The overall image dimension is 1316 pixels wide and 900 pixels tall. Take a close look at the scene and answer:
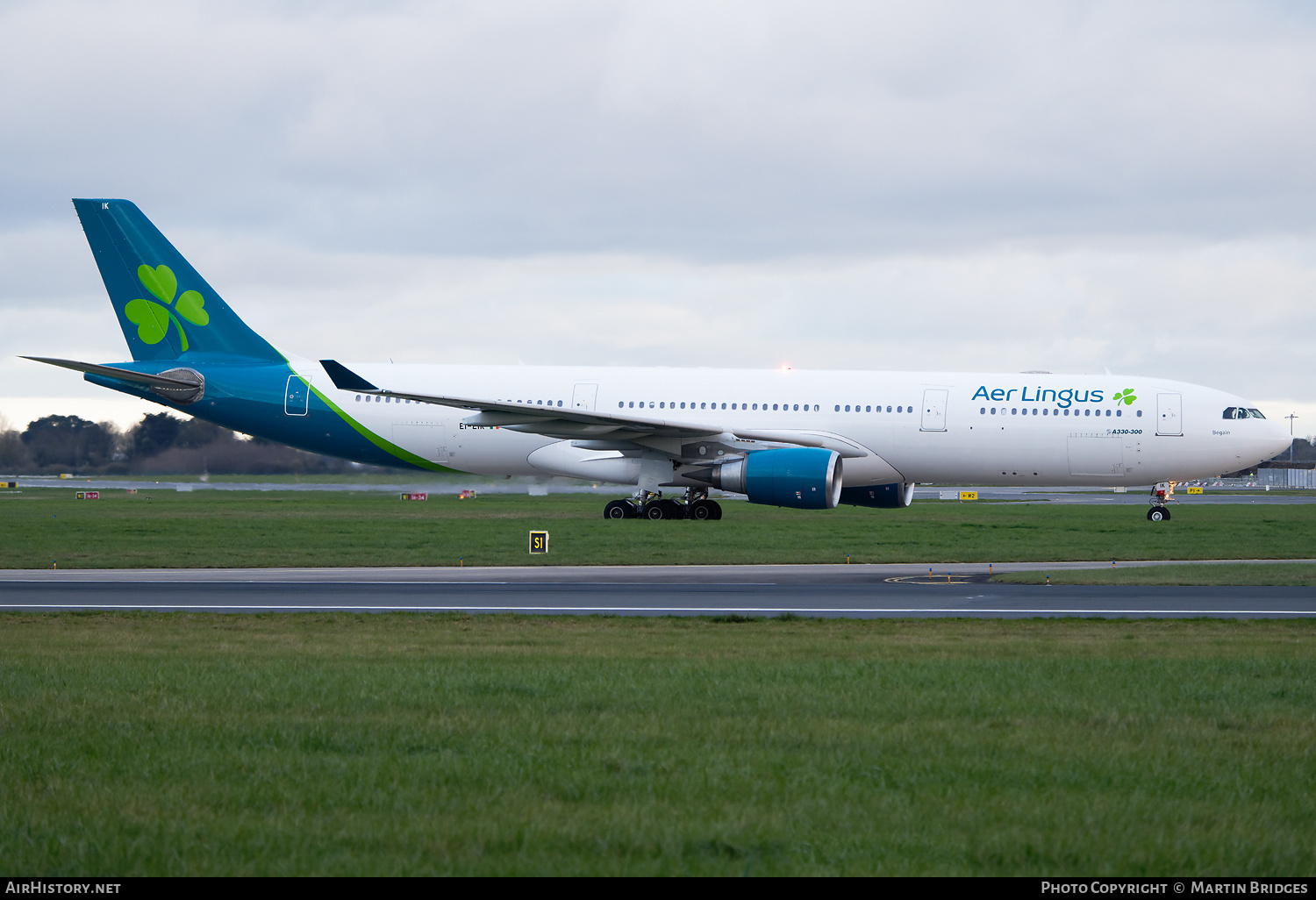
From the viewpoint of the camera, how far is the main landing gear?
101ft

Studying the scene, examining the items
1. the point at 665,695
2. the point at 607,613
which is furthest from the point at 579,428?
the point at 665,695

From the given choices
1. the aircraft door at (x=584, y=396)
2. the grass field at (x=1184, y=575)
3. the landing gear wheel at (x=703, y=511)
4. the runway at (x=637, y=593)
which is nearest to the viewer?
the runway at (x=637, y=593)

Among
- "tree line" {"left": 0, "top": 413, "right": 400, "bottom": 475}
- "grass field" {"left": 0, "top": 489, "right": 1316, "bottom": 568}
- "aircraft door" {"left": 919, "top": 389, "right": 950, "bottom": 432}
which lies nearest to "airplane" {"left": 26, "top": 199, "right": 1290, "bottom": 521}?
"aircraft door" {"left": 919, "top": 389, "right": 950, "bottom": 432}

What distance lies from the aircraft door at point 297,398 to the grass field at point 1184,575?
19.4 metres

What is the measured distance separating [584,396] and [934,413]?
852 centimetres

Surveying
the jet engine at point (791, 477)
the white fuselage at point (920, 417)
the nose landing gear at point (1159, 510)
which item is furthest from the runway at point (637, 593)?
the nose landing gear at point (1159, 510)

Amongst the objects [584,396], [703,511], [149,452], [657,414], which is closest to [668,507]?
[703,511]

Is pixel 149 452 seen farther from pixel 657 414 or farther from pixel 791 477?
pixel 791 477

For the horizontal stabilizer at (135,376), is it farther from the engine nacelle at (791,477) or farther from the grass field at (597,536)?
the engine nacelle at (791,477)

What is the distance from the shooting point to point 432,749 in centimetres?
682

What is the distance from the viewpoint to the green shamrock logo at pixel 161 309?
106 feet

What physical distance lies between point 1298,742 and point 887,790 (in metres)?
2.64

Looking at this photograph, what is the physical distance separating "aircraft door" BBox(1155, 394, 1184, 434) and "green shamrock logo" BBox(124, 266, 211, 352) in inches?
933

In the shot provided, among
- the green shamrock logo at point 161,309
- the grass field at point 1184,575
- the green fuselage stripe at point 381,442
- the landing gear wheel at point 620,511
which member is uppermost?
the green shamrock logo at point 161,309
